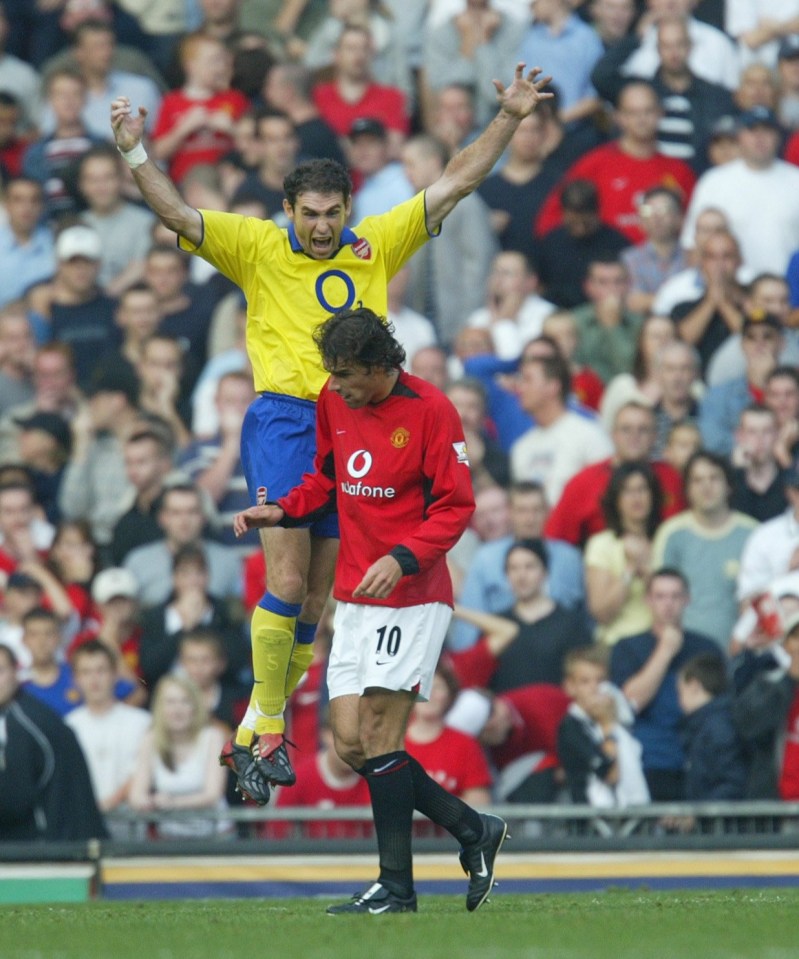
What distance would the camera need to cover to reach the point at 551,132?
1636 centimetres

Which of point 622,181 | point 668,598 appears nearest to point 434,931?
point 668,598

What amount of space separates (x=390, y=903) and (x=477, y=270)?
7.86m

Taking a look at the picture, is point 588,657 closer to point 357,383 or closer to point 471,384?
point 471,384

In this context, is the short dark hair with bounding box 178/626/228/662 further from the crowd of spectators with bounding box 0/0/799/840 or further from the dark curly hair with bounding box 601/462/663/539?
the dark curly hair with bounding box 601/462/663/539

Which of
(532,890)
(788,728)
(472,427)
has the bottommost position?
(532,890)

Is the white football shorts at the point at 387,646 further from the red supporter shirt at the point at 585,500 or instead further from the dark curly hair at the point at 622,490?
the red supporter shirt at the point at 585,500

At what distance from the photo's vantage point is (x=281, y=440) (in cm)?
929

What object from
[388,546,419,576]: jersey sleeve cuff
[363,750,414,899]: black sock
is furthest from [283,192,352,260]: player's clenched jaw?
[363,750,414,899]: black sock

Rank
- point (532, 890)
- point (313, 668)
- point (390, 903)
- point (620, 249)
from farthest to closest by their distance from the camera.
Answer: point (620, 249)
point (313, 668)
point (532, 890)
point (390, 903)

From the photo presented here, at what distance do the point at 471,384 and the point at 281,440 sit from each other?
5094 mm

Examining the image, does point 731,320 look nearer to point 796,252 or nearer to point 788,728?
point 796,252

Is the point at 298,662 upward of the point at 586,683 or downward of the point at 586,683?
upward

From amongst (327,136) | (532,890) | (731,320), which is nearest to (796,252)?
(731,320)

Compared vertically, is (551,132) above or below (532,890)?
above
